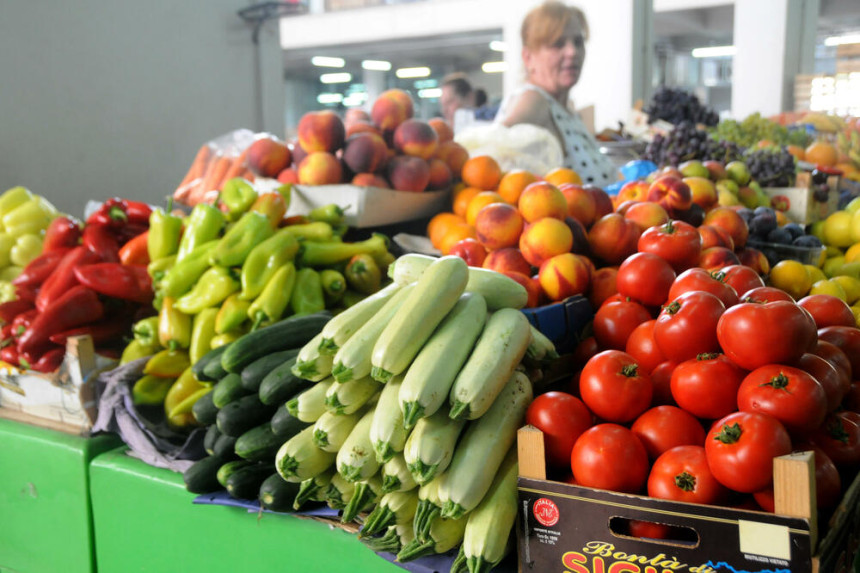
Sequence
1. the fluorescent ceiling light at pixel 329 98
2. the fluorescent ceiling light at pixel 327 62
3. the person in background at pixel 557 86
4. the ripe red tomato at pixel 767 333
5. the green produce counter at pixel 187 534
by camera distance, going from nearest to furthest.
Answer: the ripe red tomato at pixel 767 333
the green produce counter at pixel 187 534
the person in background at pixel 557 86
the fluorescent ceiling light at pixel 327 62
the fluorescent ceiling light at pixel 329 98

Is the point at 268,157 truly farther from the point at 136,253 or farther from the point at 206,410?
the point at 206,410

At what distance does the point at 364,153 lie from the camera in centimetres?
235

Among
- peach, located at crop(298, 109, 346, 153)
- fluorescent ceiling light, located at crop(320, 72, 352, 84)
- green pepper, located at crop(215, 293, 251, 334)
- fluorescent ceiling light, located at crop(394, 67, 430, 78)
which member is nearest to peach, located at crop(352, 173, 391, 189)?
peach, located at crop(298, 109, 346, 153)

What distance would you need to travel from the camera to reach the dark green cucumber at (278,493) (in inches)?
55.9

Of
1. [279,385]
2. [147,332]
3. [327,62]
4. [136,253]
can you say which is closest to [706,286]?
[279,385]

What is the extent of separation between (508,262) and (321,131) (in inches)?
37.7

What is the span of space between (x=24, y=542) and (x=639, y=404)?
73.6 inches

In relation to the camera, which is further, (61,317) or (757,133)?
(757,133)

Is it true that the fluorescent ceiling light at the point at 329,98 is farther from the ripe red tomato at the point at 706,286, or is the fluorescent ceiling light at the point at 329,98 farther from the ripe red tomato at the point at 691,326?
the ripe red tomato at the point at 691,326

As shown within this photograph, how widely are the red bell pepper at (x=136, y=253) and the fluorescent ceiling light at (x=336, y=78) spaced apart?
79.4 ft

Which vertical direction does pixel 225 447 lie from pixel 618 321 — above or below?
below

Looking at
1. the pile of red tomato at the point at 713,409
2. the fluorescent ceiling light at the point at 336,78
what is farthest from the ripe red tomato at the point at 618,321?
the fluorescent ceiling light at the point at 336,78

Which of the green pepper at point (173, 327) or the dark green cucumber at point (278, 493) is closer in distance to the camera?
the dark green cucumber at point (278, 493)

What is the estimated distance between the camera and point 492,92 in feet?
84.9
